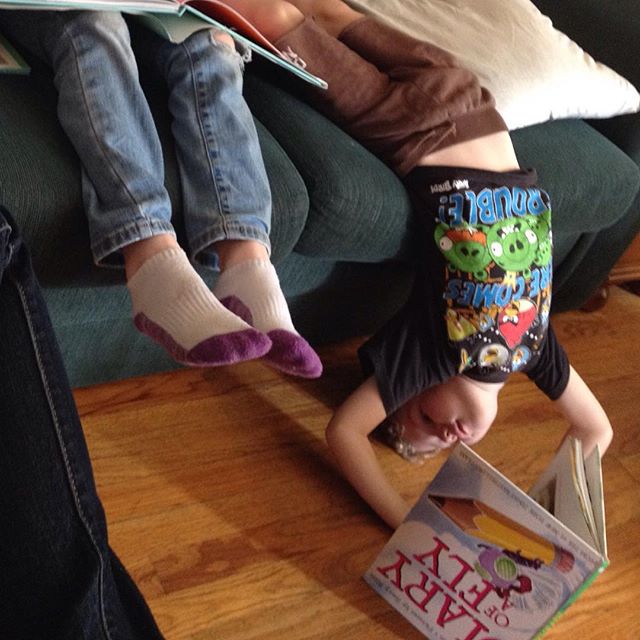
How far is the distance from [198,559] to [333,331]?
571mm

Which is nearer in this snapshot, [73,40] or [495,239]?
[73,40]

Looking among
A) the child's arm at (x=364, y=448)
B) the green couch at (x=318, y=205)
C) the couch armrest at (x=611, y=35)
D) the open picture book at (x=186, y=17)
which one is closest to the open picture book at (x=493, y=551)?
the child's arm at (x=364, y=448)

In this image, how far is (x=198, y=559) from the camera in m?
1.25

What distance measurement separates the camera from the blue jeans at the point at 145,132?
1.00 metres

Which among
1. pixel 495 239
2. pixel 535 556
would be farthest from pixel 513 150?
pixel 535 556

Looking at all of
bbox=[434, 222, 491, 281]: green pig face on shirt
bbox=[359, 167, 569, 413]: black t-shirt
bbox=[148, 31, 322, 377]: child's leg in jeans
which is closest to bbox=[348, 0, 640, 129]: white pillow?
bbox=[359, 167, 569, 413]: black t-shirt

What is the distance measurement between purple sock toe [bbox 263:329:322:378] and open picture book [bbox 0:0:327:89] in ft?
1.30

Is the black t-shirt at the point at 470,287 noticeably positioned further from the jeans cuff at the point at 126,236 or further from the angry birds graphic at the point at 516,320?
the jeans cuff at the point at 126,236

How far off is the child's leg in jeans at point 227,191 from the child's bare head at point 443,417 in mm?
430

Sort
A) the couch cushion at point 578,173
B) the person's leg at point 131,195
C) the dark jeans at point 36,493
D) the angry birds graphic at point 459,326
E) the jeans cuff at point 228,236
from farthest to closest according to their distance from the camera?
the couch cushion at point 578,173, the angry birds graphic at point 459,326, the jeans cuff at point 228,236, the person's leg at point 131,195, the dark jeans at point 36,493

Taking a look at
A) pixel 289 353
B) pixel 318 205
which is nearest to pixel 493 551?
pixel 289 353

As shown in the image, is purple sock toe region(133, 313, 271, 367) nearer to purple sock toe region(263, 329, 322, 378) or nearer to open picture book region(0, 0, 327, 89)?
purple sock toe region(263, 329, 322, 378)

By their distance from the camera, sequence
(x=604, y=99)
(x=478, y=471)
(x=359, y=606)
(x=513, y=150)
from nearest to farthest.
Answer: (x=478, y=471), (x=359, y=606), (x=513, y=150), (x=604, y=99)

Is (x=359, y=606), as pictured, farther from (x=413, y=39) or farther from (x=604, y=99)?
(x=604, y=99)
